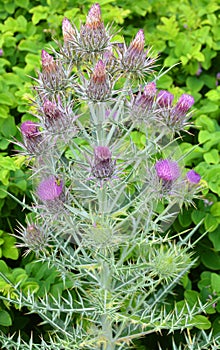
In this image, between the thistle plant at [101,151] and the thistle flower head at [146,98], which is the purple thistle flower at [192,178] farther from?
the thistle flower head at [146,98]

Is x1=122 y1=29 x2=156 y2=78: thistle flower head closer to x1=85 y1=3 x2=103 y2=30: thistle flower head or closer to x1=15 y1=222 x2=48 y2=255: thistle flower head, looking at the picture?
x1=85 y1=3 x2=103 y2=30: thistle flower head

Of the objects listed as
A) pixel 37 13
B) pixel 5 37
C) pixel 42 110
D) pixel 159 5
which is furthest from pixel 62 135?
pixel 159 5

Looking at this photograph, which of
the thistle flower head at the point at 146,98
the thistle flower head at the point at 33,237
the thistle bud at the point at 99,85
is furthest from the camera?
the thistle flower head at the point at 33,237

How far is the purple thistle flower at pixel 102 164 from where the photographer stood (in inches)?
→ 70.7

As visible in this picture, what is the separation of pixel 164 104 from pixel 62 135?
1.19ft

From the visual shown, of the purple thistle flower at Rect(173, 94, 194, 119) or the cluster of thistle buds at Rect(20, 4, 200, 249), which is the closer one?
the cluster of thistle buds at Rect(20, 4, 200, 249)

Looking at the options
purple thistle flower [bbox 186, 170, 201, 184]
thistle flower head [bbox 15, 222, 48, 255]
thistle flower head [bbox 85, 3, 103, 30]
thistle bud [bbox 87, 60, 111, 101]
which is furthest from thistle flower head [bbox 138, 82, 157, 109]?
thistle flower head [bbox 15, 222, 48, 255]

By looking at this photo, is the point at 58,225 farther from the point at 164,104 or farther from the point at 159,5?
the point at 159,5

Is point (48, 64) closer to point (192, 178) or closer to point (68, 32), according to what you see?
point (68, 32)

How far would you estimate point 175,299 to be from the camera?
275 cm

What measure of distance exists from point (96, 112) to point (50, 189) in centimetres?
28

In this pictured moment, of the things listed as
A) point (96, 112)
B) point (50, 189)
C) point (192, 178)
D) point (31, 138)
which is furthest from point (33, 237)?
point (192, 178)

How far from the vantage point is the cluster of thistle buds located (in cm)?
182

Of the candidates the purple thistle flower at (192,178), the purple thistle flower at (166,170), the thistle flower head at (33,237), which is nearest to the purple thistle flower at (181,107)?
the purple thistle flower at (166,170)
